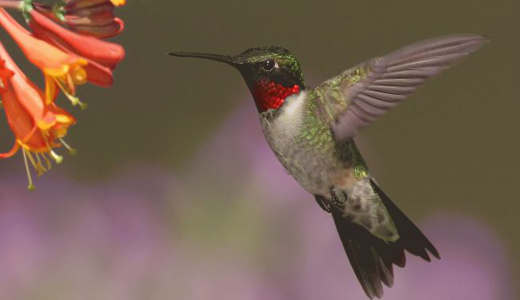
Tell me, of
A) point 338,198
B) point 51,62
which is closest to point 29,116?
point 51,62

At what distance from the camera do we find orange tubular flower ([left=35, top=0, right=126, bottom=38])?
Result: 0.42 metres

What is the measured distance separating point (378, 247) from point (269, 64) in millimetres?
256

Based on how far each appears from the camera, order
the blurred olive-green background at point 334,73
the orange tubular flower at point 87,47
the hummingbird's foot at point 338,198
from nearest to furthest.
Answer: the orange tubular flower at point 87,47
the hummingbird's foot at point 338,198
the blurred olive-green background at point 334,73

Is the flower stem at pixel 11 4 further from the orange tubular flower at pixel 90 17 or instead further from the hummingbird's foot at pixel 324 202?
the hummingbird's foot at pixel 324 202

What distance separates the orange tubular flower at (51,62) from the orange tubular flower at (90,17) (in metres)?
0.02

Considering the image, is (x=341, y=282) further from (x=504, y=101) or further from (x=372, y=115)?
(x=372, y=115)

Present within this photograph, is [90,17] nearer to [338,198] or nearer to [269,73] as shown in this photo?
[269,73]

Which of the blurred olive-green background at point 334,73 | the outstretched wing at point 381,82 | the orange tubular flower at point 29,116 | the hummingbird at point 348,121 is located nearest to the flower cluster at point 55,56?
the orange tubular flower at point 29,116

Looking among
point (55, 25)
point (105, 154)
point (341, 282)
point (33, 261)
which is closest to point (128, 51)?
point (105, 154)

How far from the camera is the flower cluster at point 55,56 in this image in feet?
1.34

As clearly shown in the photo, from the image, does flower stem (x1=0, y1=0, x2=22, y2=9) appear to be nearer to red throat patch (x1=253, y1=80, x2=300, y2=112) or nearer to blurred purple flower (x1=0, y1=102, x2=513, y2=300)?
red throat patch (x1=253, y1=80, x2=300, y2=112)

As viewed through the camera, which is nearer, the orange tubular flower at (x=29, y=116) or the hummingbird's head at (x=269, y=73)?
the orange tubular flower at (x=29, y=116)

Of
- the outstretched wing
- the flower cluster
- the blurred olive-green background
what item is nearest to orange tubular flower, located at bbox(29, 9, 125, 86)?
the flower cluster

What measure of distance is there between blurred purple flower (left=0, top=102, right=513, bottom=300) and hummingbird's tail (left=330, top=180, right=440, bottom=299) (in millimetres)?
512
